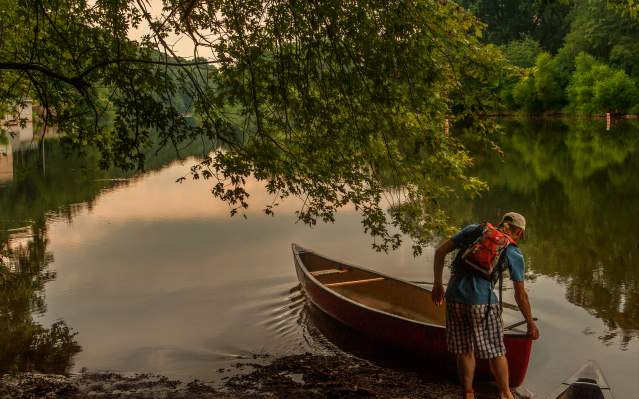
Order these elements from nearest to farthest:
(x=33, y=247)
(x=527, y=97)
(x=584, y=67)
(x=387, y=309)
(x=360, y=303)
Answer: (x=360, y=303) → (x=387, y=309) → (x=33, y=247) → (x=584, y=67) → (x=527, y=97)

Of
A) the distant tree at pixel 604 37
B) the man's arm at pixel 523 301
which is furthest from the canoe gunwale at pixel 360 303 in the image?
the distant tree at pixel 604 37

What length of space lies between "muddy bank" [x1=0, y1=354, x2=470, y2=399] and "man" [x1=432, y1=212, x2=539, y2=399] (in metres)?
1.88

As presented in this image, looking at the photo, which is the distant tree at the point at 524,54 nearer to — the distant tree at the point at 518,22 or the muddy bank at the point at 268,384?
the distant tree at the point at 518,22

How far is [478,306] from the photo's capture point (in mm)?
6719

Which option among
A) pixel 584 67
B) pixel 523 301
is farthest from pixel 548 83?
pixel 523 301

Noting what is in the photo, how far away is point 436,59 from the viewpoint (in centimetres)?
784

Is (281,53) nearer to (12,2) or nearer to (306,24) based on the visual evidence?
(306,24)

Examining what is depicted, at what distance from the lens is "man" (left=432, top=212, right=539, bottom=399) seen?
669cm

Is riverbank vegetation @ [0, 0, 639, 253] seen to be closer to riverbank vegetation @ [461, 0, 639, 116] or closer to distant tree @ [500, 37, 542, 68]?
riverbank vegetation @ [461, 0, 639, 116]

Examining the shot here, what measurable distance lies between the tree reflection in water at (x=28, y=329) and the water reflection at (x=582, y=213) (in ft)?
30.2

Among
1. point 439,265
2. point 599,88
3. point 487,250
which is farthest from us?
point 599,88

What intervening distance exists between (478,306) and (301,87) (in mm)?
3353

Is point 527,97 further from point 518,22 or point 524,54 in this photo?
point 518,22

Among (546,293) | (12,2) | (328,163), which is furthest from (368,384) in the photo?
(12,2)
